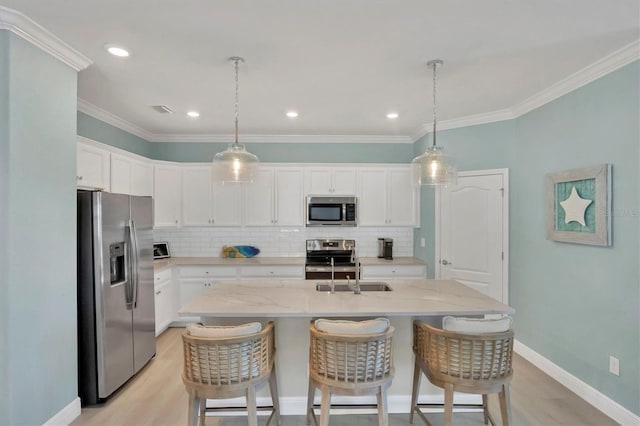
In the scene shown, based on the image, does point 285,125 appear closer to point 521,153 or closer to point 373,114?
point 373,114

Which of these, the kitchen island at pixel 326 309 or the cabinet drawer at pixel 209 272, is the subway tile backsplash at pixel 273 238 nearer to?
the cabinet drawer at pixel 209 272

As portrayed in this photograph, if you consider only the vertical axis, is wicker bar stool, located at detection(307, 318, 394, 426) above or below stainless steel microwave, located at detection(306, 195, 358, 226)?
below

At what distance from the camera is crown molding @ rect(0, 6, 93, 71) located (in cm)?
200

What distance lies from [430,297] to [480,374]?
2.09 feet

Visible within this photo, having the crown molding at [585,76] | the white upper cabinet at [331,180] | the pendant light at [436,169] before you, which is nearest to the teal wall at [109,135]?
the white upper cabinet at [331,180]

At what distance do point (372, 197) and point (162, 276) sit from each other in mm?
2941

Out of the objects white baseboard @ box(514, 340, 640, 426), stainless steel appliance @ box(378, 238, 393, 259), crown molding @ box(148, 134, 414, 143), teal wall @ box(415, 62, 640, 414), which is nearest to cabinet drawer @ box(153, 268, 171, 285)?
crown molding @ box(148, 134, 414, 143)

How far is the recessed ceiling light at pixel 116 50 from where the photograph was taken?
2.39 m

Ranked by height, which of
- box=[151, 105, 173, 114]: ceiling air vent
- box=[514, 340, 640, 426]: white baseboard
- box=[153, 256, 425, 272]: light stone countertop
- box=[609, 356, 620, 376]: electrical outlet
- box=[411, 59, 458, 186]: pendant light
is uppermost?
box=[151, 105, 173, 114]: ceiling air vent

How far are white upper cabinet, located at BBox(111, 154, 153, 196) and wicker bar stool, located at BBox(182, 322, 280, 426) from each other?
7.72ft

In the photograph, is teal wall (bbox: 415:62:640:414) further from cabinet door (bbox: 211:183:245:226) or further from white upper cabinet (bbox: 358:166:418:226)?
cabinet door (bbox: 211:183:245:226)

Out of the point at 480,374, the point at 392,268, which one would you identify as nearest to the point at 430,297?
the point at 480,374

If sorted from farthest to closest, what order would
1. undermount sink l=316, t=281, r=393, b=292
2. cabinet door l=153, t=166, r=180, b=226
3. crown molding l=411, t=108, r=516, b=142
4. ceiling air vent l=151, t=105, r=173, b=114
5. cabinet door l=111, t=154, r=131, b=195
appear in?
cabinet door l=153, t=166, r=180, b=226
crown molding l=411, t=108, r=516, b=142
ceiling air vent l=151, t=105, r=173, b=114
cabinet door l=111, t=154, r=131, b=195
undermount sink l=316, t=281, r=393, b=292

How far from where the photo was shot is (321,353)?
2.06 meters
